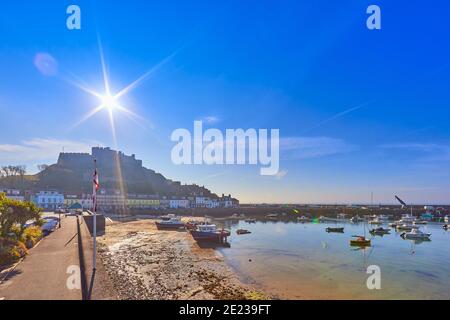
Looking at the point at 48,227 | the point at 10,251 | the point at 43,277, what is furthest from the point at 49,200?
the point at 43,277

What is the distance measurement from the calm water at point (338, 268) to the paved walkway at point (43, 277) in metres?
13.4

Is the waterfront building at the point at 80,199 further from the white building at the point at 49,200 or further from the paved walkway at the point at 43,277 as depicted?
the paved walkway at the point at 43,277

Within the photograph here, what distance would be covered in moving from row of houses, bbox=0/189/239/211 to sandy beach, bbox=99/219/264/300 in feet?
219

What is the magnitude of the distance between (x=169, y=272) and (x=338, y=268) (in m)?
16.5

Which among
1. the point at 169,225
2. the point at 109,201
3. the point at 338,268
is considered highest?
the point at 338,268

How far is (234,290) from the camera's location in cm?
2045

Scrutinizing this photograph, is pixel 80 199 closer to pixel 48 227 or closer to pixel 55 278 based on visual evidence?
pixel 48 227

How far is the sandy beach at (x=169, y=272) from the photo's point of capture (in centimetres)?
1878

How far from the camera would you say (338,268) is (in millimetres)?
29266

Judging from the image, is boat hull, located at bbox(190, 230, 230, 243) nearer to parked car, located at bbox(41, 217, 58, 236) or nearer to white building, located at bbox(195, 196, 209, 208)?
parked car, located at bbox(41, 217, 58, 236)

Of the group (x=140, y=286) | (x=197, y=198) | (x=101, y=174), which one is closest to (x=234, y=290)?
(x=140, y=286)

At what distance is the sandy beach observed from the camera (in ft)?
61.6
